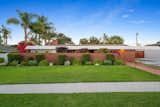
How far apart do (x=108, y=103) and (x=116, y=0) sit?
15195 mm

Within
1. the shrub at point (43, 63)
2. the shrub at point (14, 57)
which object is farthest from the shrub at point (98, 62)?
the shrub at point (14, 57)

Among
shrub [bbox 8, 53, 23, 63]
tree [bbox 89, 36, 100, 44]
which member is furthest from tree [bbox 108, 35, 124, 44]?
shrub [bbox 8, 53, 23, 63]

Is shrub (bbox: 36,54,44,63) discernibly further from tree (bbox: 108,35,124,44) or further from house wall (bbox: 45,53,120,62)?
tree (bbox: 108,35,124,44)

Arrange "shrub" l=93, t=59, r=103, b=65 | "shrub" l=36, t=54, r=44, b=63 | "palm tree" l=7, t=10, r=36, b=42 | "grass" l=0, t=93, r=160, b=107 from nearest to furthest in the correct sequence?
1. "grass" l=0, t=93, r=160, b=107
2. "shrub" l=93, t=59, r=103, b=65
3. "shrub" l=36, t=54, r=44, b=63
4. "palm tree" l=7, t=10, r=36, b=42

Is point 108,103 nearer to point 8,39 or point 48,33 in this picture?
point 48,33

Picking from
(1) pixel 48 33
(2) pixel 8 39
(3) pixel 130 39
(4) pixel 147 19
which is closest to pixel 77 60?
(4) pixel 147 19

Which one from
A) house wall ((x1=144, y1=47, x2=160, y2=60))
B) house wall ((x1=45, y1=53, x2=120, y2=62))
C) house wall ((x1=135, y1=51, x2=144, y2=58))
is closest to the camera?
house wall ((x1=45, y1=53, x2=120, y2=62))

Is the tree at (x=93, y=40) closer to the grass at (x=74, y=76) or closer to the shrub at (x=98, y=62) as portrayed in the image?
the shrub at (x=98, y=62)

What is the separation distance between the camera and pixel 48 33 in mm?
53656

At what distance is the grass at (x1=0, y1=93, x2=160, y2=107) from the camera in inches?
229

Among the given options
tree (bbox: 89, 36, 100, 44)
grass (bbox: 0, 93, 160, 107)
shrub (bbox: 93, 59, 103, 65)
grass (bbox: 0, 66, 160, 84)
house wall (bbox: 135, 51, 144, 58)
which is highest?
tree (bbox: 89, 36, 100, 44)

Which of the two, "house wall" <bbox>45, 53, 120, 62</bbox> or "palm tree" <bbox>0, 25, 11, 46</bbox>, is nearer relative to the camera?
"house wall" <bbox>45, 53, 120, 62</bbox>

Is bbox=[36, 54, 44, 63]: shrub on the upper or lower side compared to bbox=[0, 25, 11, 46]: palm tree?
lower

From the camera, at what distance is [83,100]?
6.32m
